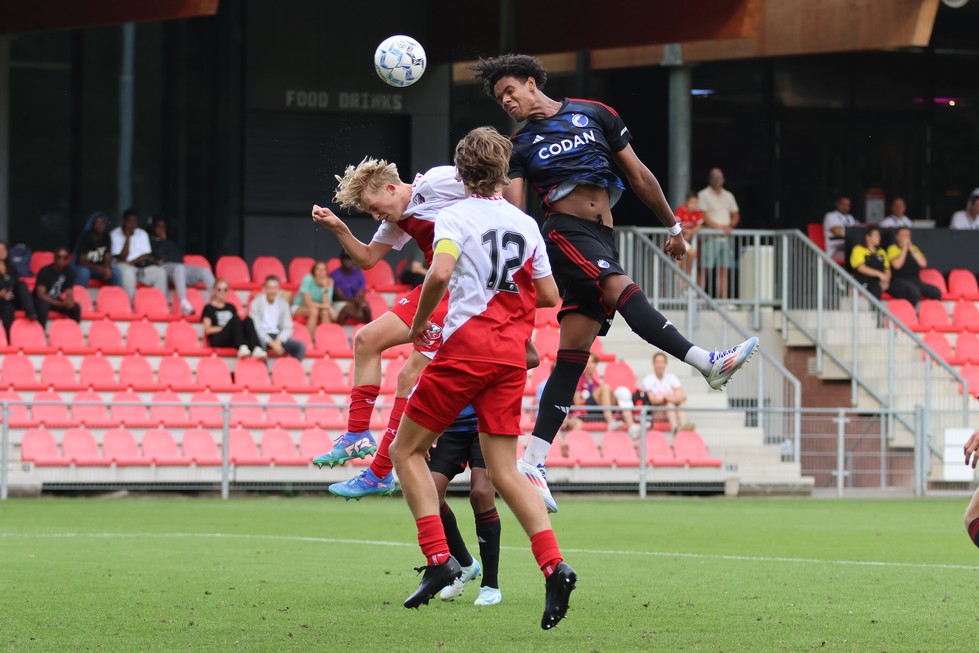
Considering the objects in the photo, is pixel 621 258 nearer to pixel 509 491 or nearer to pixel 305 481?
pixel 305 481

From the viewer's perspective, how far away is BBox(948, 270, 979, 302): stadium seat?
76.8 ft

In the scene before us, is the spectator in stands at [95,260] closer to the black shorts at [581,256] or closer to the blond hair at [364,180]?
the blond hair at [364,180]

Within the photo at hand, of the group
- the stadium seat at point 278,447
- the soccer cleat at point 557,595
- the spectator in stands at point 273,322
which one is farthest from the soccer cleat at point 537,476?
the spectator in stands at point 273,322

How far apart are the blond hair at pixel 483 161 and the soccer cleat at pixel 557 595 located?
1720 mm

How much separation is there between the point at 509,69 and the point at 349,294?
42.8ft

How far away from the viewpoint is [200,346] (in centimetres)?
1955

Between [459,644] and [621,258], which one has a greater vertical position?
[621,258]

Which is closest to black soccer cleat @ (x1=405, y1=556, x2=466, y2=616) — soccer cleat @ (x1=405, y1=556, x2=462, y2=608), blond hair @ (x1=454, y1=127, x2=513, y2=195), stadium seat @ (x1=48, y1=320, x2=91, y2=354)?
soccer cleat @ (x1=405, y1=556, x2=462, y2=608)

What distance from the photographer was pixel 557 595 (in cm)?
662

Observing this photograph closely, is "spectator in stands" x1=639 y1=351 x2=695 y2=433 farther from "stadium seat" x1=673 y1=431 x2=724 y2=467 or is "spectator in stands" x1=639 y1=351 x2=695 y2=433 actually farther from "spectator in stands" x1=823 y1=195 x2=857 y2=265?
"spectator in stands" x1=823 y1=195 x2=857 y2=265

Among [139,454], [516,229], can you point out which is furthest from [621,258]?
[516,229]

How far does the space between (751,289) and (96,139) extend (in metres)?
10.3

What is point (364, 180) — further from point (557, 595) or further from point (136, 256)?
point (136, 256)

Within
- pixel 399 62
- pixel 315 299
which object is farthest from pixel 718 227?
pixel 399 62
